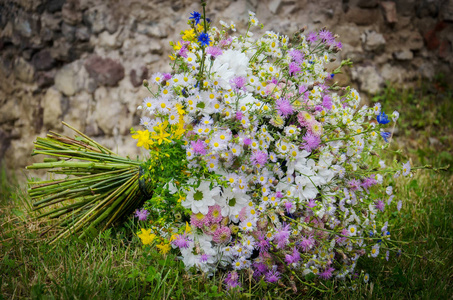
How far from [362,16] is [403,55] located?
1.79 feet

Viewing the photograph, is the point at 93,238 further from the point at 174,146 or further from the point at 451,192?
the point at 451,192

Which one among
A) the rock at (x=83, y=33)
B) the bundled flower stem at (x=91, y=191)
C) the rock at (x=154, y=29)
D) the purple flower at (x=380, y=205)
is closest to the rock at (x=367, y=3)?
the rock at (x=154, y=29)

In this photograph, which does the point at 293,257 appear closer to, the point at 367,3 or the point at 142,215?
the point at 142,215

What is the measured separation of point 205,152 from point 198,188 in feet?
0.54

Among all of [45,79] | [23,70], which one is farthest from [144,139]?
[23,70]

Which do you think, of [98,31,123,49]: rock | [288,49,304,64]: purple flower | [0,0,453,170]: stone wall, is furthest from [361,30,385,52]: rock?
[98,31,123,49]: rock

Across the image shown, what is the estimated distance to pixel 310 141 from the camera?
1.54m

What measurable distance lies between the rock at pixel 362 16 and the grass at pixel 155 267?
67.0 inches

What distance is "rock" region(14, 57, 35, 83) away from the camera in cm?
370

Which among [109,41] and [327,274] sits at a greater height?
[109,41]

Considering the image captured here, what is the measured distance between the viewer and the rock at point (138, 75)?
3.39 metres

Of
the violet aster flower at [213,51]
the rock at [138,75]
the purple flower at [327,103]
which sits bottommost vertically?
the rock at [138,75]

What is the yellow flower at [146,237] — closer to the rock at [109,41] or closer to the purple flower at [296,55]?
the purple flower at [296,55]

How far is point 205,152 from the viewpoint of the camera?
140cm
